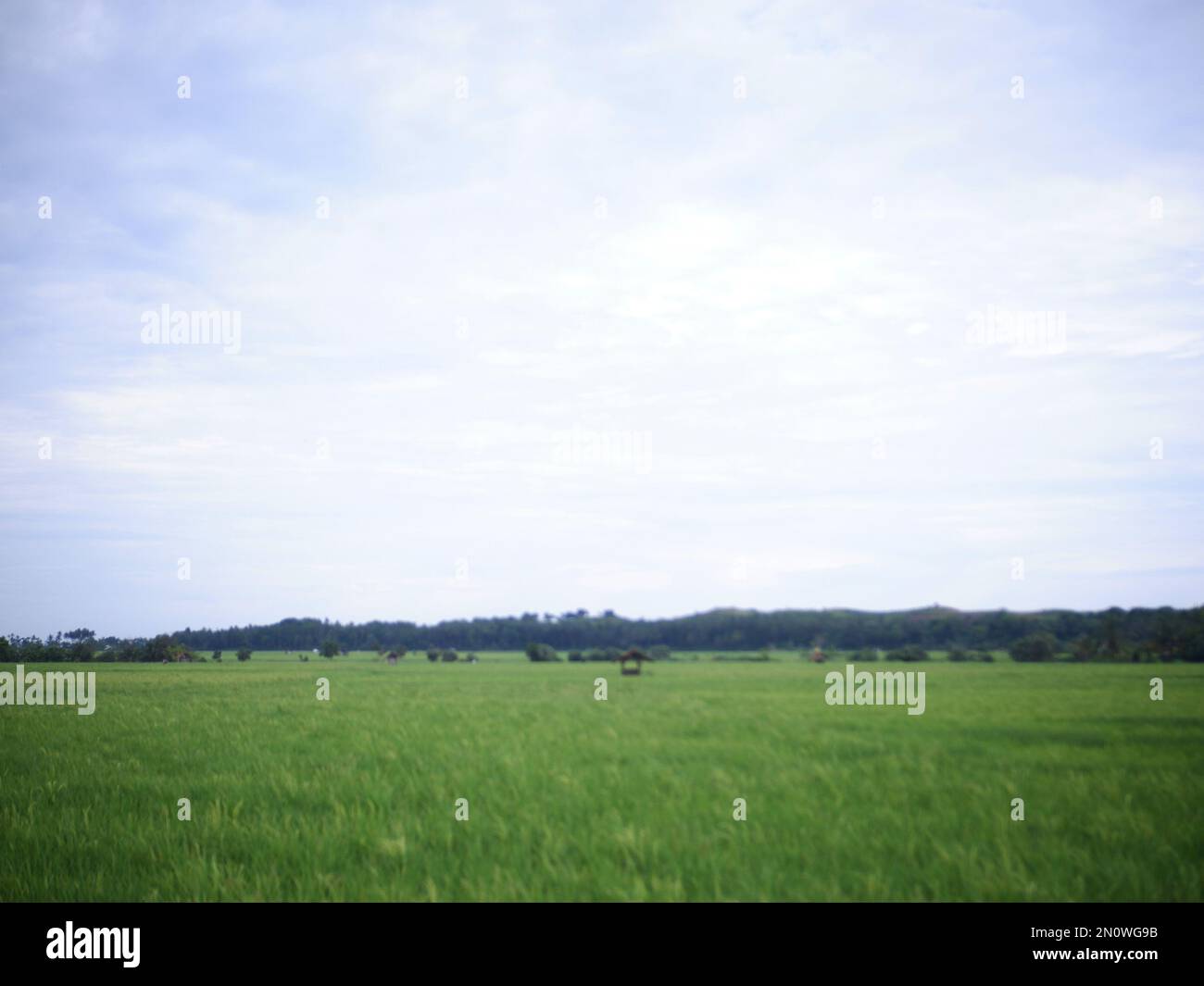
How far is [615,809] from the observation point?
9633mm

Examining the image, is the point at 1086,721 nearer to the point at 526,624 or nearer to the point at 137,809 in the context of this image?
the point at 137,809

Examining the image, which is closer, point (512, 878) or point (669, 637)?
point (512, 878)

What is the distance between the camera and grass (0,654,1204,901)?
7.23 meters

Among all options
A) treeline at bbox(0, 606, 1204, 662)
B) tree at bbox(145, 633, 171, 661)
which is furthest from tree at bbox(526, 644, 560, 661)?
tree at bbox(145, 633, 171, 661)

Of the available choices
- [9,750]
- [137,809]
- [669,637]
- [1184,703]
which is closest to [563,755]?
[137,809]

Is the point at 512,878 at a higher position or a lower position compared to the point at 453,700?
higher

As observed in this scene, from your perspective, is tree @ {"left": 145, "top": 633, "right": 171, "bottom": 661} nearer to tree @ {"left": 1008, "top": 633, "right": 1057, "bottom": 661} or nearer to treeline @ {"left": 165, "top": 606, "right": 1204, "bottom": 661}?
treeline @ {"left": 165, "top": 606, "right": 1204, "bottom": 661}

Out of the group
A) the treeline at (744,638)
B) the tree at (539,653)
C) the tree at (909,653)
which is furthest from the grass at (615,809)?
the tree at (539,653)

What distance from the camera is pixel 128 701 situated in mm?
26125

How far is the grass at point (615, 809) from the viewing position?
23.7 feet

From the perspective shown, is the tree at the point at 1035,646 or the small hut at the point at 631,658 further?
the small hut at the point at 631,658

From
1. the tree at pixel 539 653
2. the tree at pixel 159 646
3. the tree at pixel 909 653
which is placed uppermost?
the tree at pixel 159 646

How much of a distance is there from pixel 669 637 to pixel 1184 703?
7514 cm

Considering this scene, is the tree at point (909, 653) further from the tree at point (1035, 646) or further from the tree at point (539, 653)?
the tree at point (539, 653)
